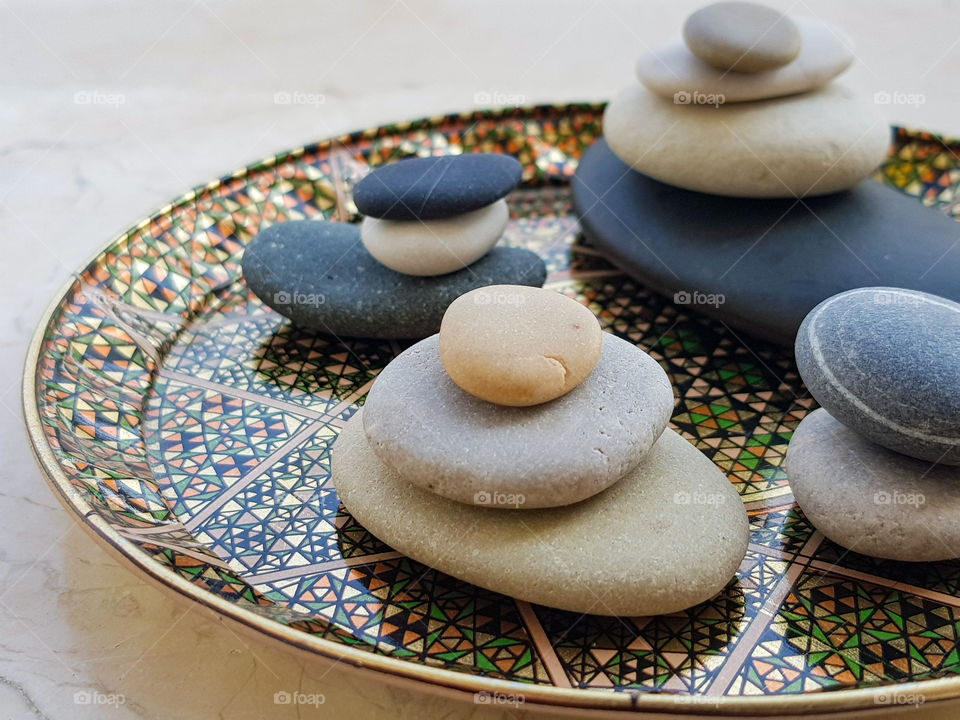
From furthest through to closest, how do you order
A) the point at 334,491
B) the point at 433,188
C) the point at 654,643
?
the point at 433,188
the point at 334,491
the point at 654,643

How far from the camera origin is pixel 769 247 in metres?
1.31

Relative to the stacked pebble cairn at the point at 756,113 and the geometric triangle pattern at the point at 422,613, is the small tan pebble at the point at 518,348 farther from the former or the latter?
the stacked pebble cairn at the point at 756,113

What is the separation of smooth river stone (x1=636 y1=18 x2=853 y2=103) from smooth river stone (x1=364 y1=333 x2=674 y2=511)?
1.84 feet

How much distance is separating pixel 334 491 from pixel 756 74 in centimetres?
86

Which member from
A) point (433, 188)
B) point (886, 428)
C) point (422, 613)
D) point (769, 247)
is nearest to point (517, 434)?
point (422, 613)

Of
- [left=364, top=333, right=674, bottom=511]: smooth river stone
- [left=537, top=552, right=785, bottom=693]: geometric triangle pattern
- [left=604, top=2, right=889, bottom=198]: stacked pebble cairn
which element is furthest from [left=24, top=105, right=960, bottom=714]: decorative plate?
[left=604, top=2, right=889, bottom=198]: stacked pebble cairn

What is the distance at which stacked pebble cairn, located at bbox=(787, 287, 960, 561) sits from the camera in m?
0.90

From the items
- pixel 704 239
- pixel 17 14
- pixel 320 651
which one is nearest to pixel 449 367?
pixel 320 651

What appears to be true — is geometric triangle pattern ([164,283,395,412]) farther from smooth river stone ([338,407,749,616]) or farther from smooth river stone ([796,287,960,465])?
smooth river stone ([796,287,960,465])

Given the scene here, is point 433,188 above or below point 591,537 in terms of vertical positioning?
above

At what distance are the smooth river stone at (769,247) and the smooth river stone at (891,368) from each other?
0.24 m

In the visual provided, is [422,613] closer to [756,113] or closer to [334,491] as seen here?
[334,491]

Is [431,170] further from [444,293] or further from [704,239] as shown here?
[704,239]

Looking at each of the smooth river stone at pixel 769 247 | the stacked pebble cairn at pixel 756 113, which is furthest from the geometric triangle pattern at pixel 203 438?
the stacked pebble cairn at pixel 756 113
